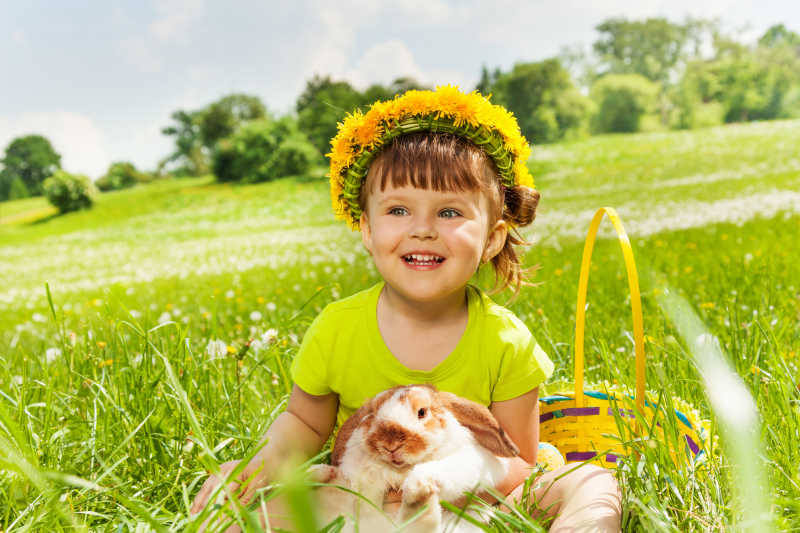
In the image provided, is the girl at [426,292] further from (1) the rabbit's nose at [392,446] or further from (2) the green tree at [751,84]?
(2) the green tree at [751,84]

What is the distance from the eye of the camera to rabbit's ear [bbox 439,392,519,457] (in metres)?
1.67

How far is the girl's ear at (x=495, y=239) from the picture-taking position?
1997 millimetres

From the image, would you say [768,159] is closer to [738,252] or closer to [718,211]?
[718,211]

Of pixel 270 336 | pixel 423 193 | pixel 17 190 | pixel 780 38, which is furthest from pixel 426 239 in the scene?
pixel 780 38

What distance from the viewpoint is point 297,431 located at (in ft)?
6.39

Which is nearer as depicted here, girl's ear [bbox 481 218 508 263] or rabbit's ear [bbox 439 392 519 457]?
rabbit's ear [bbox 439 392 519 457]

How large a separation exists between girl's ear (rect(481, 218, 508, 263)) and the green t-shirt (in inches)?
6.8

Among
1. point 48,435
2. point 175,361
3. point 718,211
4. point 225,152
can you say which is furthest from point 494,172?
point 225,152

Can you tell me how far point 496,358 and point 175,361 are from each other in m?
1.11

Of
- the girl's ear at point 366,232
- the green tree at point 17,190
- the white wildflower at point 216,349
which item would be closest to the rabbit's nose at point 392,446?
the girl's ear at point 366,232

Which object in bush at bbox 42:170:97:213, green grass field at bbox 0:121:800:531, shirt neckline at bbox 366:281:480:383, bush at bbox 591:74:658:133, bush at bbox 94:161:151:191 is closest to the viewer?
green grass field at bbox 0:121:800:531

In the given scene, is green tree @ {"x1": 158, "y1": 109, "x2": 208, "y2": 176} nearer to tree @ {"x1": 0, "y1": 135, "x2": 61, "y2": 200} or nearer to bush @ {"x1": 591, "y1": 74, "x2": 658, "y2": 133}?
tree @ {"x1": 0, "y1": 135, "x2": 61, "y2": 200}

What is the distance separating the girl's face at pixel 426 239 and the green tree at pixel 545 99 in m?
28.4

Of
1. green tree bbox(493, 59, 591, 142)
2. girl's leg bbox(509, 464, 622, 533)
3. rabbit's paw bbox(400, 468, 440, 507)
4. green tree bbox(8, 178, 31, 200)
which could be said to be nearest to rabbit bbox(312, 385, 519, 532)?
rabbit's paw bbox(400, 468, 440, 507)
